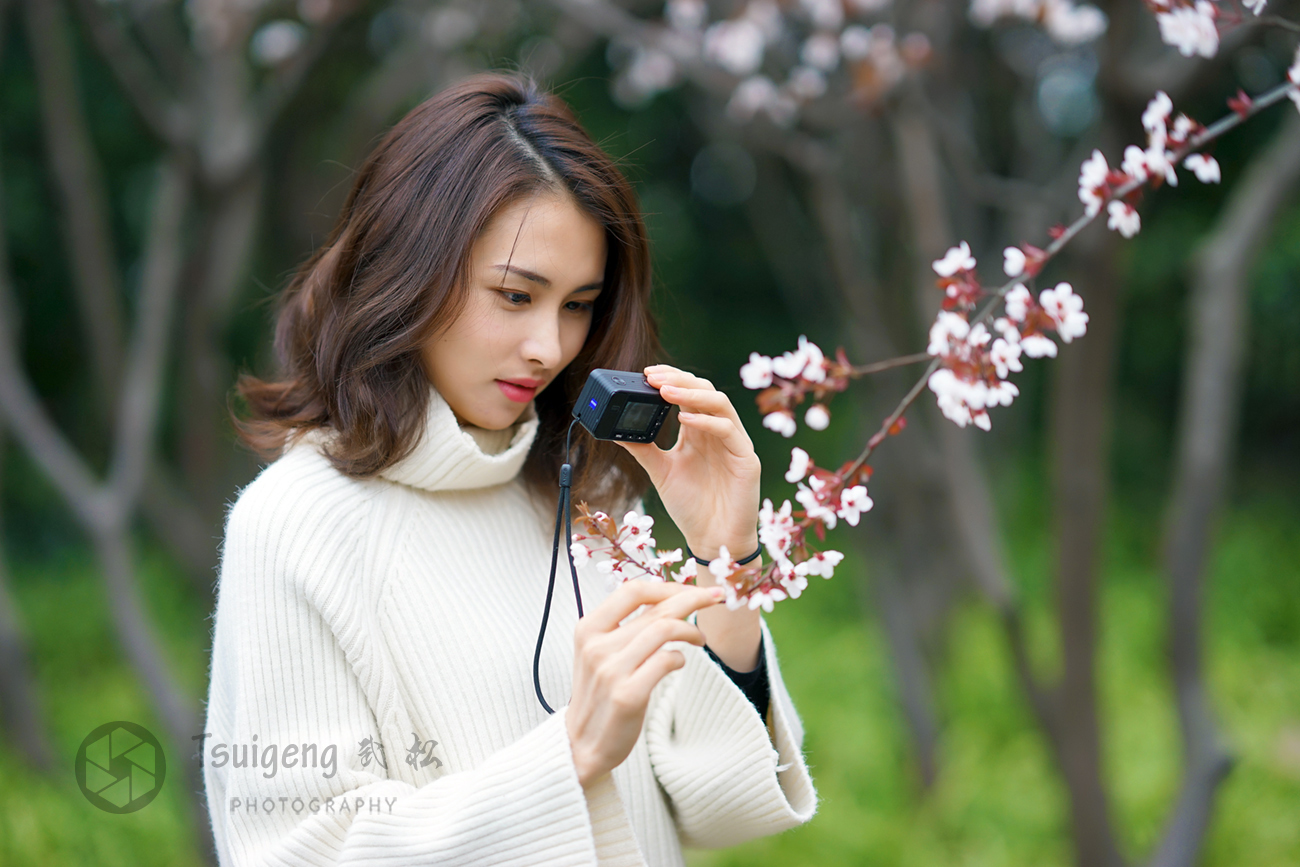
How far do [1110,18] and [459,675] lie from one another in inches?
66.1

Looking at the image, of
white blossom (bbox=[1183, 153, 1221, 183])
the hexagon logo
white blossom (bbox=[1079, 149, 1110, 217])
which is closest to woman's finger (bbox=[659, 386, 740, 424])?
white blossom (bbox=[1079, 149, 1110, 217])

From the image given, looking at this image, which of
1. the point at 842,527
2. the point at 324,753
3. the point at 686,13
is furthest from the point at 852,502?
the point at 842,527

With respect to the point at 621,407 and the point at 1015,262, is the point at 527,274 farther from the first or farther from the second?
the point at 1015,262

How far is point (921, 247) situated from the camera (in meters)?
2.57

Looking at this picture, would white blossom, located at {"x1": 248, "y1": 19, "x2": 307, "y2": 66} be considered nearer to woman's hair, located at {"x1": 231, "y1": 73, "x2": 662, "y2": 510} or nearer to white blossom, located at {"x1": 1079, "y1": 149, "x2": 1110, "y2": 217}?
woman's hair, located at {"x1": 231, "y1": 73, "x2": 662, "y2": 510}

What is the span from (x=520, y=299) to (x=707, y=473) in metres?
0.32

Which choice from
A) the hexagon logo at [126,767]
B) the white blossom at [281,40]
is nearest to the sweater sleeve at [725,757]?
the hexagon logo at [126,767]

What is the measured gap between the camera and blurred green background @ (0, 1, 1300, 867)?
3.12 m

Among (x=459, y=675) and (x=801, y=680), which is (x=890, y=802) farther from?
(x=459, y=675)

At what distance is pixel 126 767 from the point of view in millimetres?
2117

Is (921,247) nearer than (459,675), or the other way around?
(459,675)

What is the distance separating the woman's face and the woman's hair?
18 mm

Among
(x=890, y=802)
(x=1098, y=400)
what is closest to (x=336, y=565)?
(x=1098, y=400)

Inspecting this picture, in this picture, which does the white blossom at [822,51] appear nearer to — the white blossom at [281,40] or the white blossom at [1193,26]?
the white blossom at [281,40]
